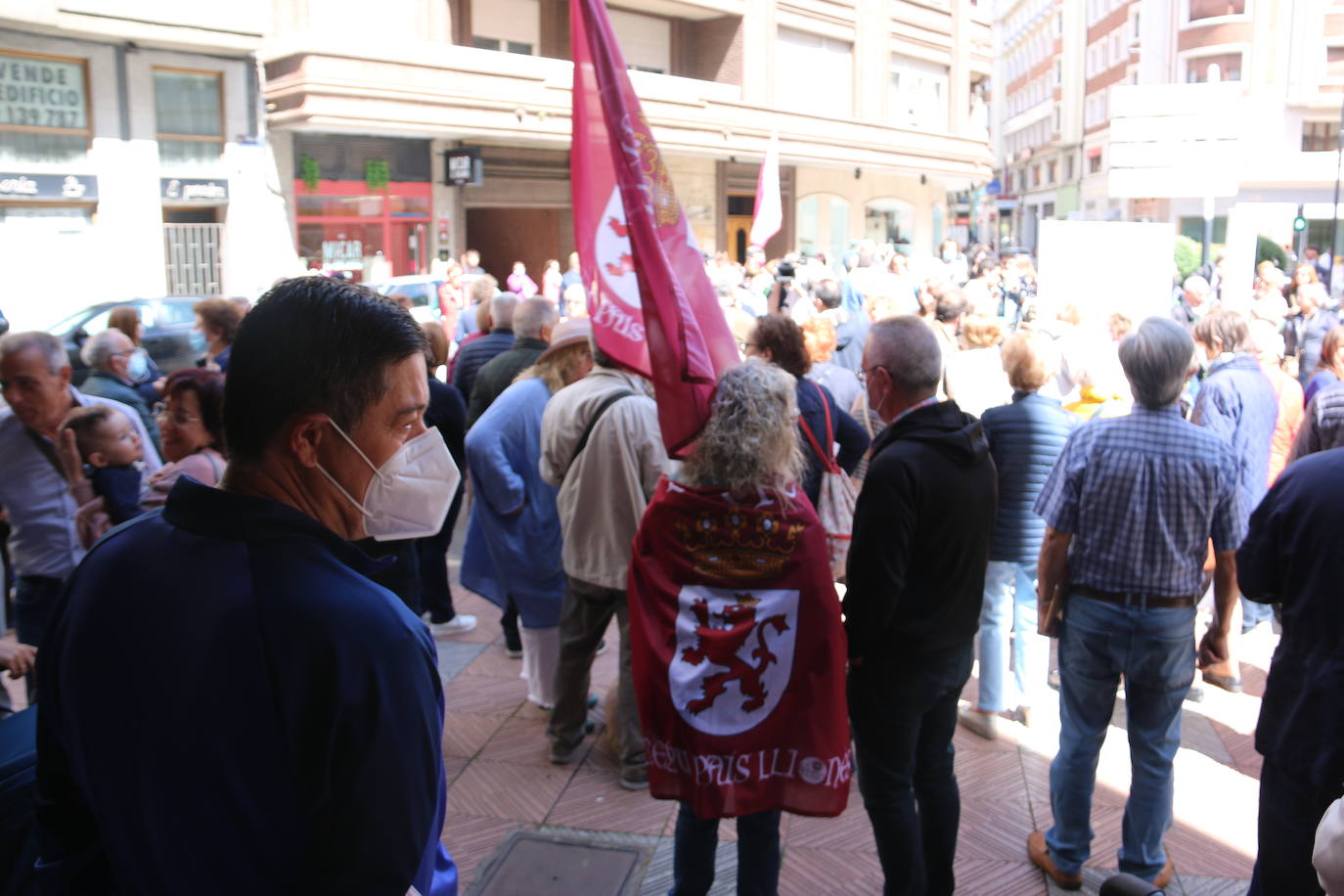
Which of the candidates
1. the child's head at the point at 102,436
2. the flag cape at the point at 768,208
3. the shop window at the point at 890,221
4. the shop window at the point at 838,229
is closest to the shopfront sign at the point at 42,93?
the flag cape at the point at 768,208

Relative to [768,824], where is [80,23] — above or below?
above

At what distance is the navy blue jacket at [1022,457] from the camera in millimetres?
4871

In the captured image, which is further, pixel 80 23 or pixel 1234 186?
pixel 80 23

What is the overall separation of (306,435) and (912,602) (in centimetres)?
220

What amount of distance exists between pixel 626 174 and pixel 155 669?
2.47 meters

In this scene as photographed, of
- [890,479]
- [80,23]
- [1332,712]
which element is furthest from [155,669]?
[80,23]

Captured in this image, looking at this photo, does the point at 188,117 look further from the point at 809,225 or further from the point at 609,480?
the point at 809,225

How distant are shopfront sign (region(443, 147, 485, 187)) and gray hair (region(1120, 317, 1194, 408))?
19323 mm

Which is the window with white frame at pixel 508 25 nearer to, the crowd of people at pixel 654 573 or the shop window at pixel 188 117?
the shop window at pixel 188 117

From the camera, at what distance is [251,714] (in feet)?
4.60

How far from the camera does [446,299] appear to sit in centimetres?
1318

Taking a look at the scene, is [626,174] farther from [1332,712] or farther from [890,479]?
[1332,712]

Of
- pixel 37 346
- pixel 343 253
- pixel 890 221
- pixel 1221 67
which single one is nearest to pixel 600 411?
pixel 37 346

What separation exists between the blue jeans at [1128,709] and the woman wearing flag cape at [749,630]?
3.18ft
